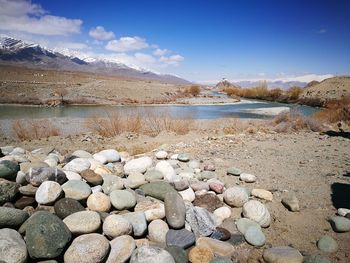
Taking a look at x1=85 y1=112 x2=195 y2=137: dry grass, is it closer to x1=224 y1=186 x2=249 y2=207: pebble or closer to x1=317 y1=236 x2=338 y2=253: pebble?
x1=224 y1=186 x2=249 y2=207: pebble

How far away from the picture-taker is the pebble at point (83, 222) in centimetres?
362

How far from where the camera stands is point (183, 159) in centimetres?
688

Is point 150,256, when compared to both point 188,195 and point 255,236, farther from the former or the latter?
point 188,195

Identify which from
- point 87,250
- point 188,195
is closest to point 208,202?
point 188,195

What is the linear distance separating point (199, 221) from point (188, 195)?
30.5 inches

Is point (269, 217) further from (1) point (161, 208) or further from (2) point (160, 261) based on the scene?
(2) point (160, 261)

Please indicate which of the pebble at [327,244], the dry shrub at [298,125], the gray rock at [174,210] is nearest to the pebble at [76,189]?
the gray rock at [174,210]

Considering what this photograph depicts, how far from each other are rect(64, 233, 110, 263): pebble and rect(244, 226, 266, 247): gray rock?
6.50 ft

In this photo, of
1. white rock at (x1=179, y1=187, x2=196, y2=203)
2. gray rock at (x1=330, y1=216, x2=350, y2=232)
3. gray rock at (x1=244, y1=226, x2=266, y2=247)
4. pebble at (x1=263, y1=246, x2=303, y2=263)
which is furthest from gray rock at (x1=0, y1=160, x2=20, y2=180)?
gray rock at (x1=330, y1=216, x2=350, y2=232)

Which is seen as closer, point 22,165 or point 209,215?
point 209,215

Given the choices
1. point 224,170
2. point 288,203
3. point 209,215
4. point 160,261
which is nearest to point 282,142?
point 224,170

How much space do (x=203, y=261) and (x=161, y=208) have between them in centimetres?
100

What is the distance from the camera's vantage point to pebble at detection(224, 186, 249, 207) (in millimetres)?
4875

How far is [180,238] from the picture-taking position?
156 inches
